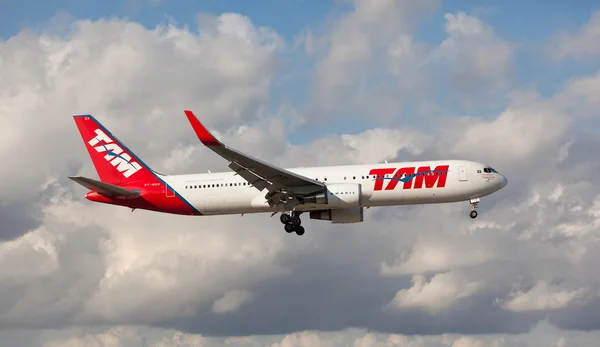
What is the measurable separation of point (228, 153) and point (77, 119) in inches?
889

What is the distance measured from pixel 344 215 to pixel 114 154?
19.2 meters

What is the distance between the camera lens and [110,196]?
74812 mm

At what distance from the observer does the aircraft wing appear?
65312 millimetres

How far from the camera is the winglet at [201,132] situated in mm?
60562

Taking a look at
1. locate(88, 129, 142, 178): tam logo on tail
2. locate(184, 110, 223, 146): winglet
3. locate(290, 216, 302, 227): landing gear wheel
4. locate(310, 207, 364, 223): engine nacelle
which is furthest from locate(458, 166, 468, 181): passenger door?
locate(88, 129, 142, 178): tam logo on tail

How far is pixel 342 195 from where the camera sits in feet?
231

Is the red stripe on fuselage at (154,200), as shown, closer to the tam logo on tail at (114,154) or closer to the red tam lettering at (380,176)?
Answer: the tam logo on tail at (114,154)

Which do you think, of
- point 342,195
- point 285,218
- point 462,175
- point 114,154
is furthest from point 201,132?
point 462,175

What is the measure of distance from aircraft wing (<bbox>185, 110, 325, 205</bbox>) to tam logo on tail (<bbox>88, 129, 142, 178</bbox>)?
1180 cm

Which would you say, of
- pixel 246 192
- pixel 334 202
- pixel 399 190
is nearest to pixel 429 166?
pixel 399 190

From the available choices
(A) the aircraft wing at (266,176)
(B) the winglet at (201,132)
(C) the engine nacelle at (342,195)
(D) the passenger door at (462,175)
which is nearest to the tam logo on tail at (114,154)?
(A) the aircraft wing at (266,176)

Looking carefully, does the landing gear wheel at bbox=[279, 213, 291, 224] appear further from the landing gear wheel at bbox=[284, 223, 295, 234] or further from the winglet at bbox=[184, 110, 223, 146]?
the winglet at bbox=[184, 110, 223, 146]

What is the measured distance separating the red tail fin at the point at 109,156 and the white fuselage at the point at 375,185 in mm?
4252

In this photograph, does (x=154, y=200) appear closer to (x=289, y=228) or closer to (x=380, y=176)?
(x=289, y=228)
